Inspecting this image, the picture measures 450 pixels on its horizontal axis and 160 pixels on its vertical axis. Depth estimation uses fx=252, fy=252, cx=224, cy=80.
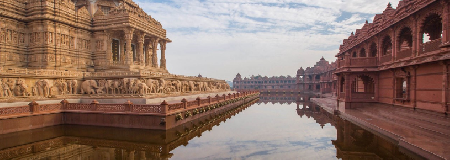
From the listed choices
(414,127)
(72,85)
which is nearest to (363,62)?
(414,127)

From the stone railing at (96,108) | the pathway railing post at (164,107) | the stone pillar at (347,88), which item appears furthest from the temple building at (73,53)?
the stone pillar at (347,88)

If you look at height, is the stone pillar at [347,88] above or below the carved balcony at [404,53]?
below

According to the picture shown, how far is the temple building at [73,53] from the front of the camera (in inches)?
711

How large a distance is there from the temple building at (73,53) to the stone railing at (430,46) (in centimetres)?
1801

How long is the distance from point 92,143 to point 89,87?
10129mm

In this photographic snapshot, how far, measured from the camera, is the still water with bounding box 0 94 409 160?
32.0ft

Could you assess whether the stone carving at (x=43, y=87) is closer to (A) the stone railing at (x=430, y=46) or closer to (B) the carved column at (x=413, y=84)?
(B) the carved column at (x=413, y=84)

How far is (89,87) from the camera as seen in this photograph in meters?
20.0

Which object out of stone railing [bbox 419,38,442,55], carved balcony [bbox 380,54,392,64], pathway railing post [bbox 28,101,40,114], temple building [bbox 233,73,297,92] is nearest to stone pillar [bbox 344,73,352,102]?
carved balcony [bbox 380,54,392,64]

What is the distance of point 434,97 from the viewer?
12945 millimetres

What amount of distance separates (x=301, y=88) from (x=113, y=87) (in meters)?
64.6

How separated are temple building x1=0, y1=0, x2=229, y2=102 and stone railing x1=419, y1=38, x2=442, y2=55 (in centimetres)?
1801

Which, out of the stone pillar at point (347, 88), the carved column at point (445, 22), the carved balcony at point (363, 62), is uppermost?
the carved column at point (445, 22)

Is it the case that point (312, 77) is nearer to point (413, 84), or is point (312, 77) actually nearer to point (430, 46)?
point (413, 84)
